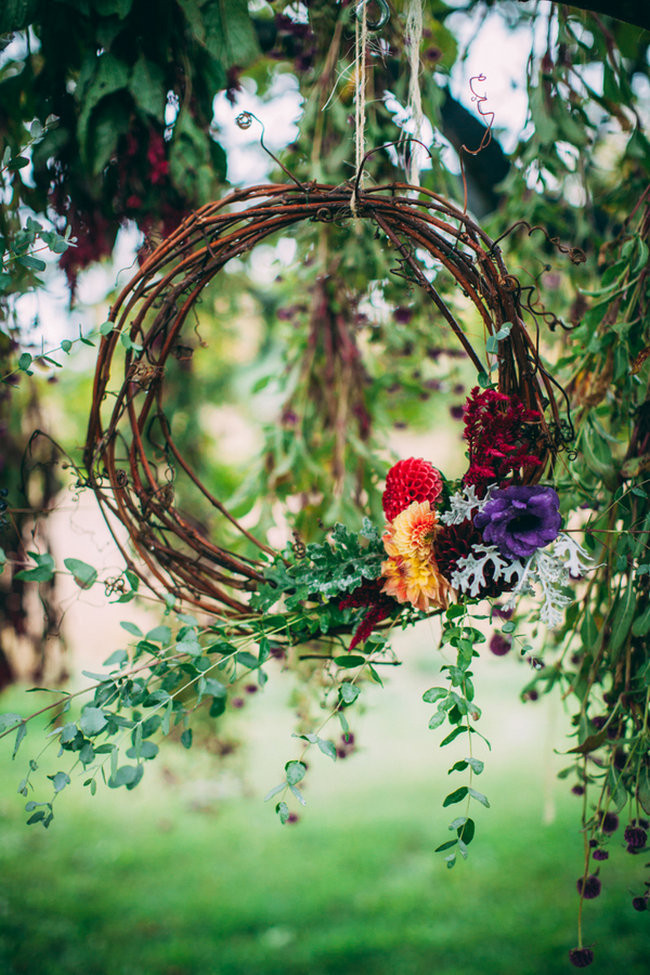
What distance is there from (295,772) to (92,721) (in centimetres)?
21

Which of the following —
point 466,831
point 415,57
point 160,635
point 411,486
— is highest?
point 415,57

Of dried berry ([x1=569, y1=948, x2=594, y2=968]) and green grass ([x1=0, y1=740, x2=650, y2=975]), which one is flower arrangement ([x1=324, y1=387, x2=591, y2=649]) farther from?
green grass ([x1=0, y1=740, x2=650, y2=975])

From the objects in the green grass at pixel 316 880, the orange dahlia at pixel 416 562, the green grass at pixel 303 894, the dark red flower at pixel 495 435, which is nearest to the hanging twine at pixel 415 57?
the dark red flower at pixel 495 435

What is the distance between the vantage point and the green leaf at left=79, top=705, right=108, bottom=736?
2.18 ft

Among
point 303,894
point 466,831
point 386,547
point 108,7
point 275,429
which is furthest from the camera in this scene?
point 303,894

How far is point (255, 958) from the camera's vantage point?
1867mm

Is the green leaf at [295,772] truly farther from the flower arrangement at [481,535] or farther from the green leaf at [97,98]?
the green leaf at [97,98]

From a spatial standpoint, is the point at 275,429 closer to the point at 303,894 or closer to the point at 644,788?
the point at 644,788

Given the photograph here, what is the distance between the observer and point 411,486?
2.56ft

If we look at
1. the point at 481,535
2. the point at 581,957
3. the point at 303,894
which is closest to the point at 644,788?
the point at 581,957

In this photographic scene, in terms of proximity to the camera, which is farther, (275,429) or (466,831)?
(275,429)

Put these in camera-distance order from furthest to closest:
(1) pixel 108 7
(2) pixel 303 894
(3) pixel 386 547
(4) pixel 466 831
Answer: (2) pixel 303 894, (1) pixel 108 7, (3) pixel 386 547, (4) pixel 466 831

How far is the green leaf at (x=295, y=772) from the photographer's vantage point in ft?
2.13

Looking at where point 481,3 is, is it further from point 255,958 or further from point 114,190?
point 255,958
